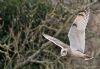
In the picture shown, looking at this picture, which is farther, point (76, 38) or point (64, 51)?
point (76, 38)

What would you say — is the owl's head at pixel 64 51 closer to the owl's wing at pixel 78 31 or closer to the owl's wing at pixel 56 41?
the owl's wing at pixel 56 41

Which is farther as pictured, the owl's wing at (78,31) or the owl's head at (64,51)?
the owl's wing at (78,31)

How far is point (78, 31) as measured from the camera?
3.32 metres

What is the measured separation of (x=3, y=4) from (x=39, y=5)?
32cm

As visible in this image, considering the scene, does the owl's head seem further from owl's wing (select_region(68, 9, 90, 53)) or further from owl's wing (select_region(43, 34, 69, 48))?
owl's wing (select_region(68, 9, 90, 53))

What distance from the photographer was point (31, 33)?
131 inches

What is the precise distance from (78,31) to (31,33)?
0.37 metres

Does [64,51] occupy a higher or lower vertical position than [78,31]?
lower

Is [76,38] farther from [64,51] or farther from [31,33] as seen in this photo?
[31,33]

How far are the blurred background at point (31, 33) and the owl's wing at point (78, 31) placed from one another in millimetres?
124

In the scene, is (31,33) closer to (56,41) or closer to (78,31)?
(56,41)

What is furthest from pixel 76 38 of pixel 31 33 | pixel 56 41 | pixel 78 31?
pixel 31 33

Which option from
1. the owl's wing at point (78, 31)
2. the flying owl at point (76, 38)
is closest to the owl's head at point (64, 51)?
the flying owl at point (76, 38)

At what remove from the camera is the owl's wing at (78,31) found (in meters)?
3.31
